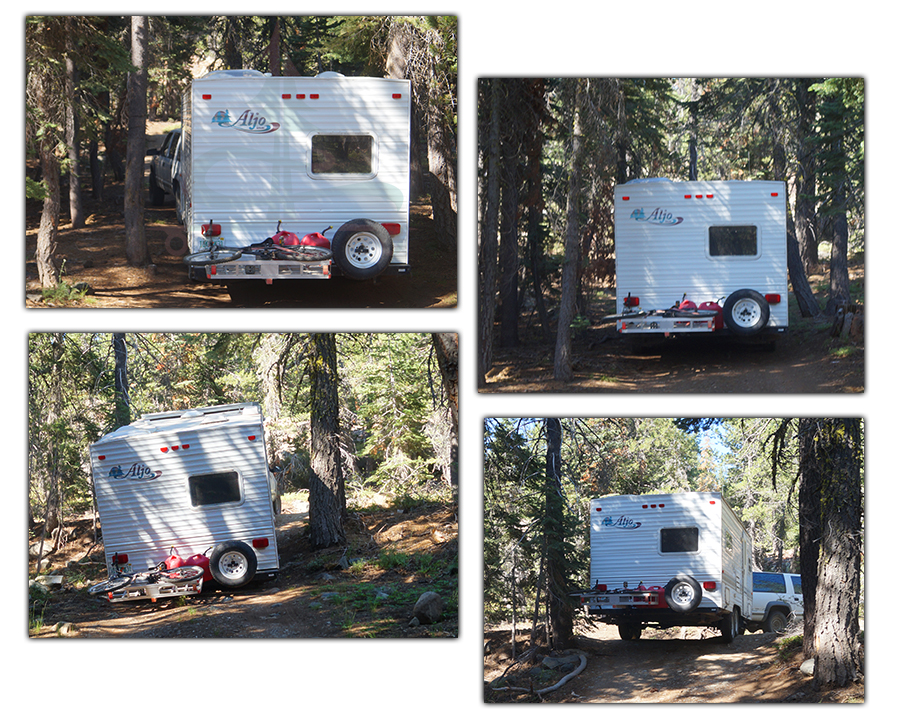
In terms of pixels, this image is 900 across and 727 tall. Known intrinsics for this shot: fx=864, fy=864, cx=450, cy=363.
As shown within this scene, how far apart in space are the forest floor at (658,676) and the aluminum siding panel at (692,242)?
309 cm

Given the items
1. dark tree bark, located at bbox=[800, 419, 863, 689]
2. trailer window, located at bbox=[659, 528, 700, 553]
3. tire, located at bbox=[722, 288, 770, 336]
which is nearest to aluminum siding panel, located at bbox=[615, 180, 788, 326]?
tire, located at bbox=[722, 288, 770, 336]

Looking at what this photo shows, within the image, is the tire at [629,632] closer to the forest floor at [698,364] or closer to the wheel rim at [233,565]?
the forest floor at [698,364]

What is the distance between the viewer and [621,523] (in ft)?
27.1

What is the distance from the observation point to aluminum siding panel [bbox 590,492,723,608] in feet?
26.5

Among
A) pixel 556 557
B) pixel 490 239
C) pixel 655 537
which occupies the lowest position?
pixel 655 537

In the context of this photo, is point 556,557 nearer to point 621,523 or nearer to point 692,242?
point 621,523

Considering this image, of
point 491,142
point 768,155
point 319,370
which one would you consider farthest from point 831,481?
point 319,370

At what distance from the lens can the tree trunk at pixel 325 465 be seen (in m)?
8.70

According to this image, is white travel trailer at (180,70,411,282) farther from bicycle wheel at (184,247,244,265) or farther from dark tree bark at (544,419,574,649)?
dark tree bark at (544,419,574,649)

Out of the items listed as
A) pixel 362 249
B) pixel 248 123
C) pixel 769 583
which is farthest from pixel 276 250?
pixel 769 583

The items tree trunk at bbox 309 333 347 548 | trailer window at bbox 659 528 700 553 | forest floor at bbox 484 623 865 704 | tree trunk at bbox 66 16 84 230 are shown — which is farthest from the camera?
Answer: tree trunk at bbox 309 333 347 548

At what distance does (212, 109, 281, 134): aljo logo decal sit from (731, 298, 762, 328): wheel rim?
4.38m

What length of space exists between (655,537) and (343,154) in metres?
4.68

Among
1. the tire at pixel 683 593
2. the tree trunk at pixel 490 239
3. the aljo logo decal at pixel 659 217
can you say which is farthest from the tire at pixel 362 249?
the tire at pixel 683 593
